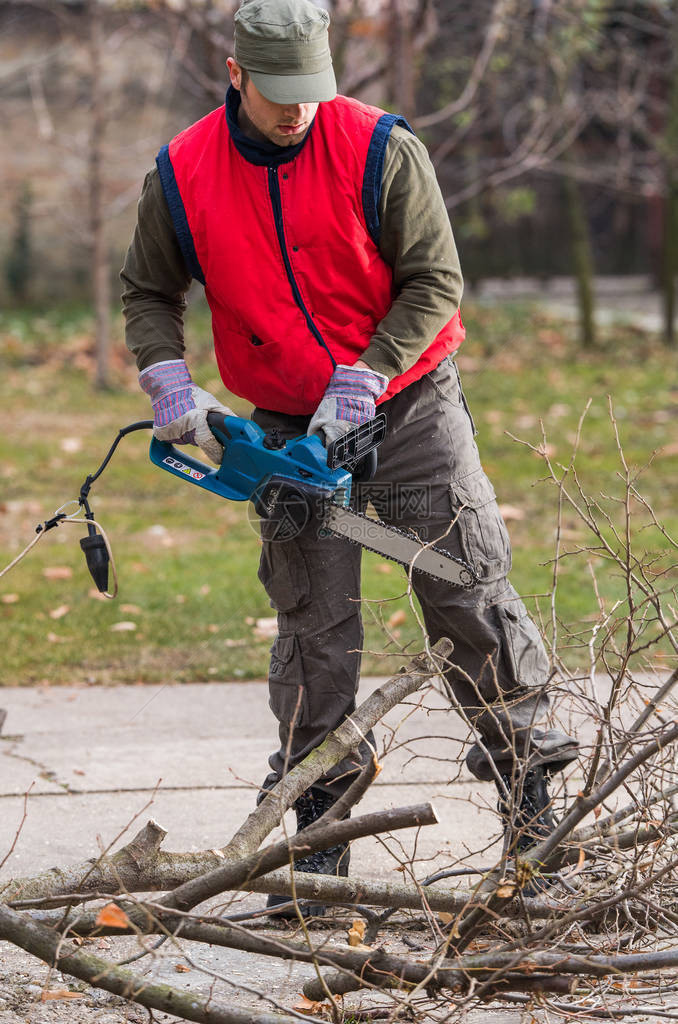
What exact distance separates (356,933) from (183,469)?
121cm

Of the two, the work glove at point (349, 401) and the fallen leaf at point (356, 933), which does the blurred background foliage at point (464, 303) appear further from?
the fallen leaf at point (356, 933)

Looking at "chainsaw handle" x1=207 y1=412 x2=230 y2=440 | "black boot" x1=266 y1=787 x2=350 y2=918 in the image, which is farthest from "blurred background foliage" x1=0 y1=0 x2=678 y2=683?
"chainsaw handle" x1=207 y1=412 x2=230 y2=440

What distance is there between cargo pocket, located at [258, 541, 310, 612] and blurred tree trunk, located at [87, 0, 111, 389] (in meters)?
7.64

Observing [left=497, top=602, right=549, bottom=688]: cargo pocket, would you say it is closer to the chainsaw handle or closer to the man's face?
the chainsaw handle

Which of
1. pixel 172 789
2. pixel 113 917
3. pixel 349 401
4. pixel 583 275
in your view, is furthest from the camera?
pixel 583 275

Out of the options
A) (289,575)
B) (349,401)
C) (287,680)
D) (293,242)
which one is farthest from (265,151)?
(287,680)

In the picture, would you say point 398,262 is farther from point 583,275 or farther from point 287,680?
point 583,275

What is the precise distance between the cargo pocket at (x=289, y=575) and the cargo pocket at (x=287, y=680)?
0.10 meters

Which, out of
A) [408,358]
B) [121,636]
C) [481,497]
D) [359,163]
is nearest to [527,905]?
[481,497]

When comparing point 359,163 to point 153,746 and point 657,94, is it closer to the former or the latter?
point 153,746

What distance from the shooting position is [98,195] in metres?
10.4

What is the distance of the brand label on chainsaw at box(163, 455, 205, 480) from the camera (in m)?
3.13

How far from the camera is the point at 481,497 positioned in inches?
124

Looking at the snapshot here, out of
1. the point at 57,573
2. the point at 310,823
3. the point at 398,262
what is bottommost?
the point at 57,573
